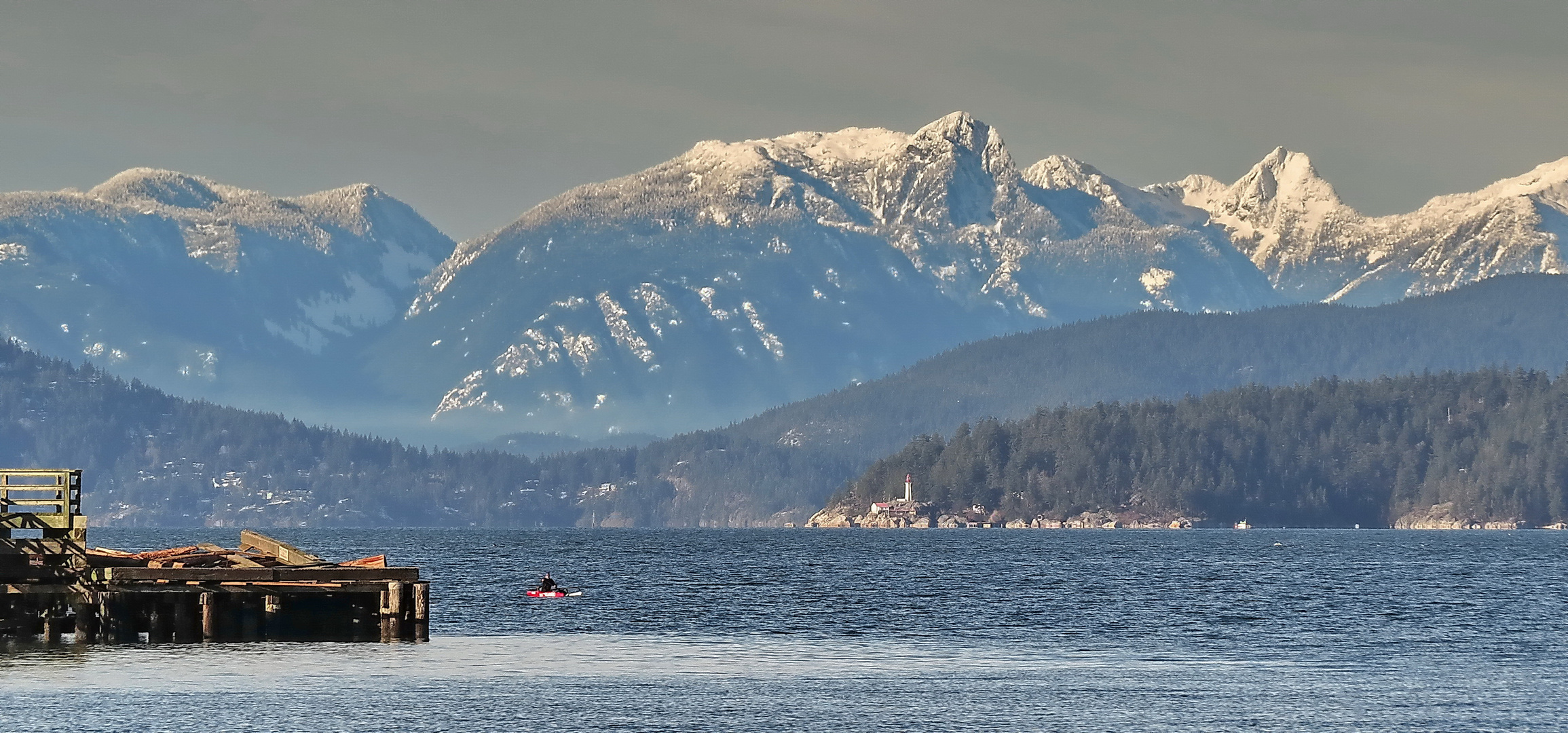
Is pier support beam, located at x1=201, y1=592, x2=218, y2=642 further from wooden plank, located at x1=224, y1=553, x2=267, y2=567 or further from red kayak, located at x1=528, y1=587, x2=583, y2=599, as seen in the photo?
red kayak, located at x1=528, y1=587, x2=583, y2=599

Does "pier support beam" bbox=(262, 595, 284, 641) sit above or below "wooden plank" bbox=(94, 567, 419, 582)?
below

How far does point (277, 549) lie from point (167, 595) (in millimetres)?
10640

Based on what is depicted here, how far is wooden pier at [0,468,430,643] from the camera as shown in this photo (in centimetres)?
8612

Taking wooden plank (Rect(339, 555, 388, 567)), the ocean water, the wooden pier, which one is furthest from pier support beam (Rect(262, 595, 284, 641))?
wooden plank (Rect(339, 555, 388, 567))

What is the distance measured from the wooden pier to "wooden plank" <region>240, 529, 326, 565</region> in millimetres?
3913

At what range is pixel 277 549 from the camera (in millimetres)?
97938

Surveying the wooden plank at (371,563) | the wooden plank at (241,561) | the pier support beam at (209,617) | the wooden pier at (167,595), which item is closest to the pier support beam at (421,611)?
the wooden pier at (167,595)

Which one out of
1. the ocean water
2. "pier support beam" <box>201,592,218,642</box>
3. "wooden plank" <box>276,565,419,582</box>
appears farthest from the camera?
"wooden plank" <box>276,565,419,582</box>

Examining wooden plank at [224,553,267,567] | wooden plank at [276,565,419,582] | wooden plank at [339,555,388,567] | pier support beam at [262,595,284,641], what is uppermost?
wooden plank at [224,553,267,567]

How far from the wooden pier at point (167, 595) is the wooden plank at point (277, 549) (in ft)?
12.8

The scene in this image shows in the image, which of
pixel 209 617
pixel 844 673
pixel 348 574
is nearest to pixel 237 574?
pixel 209 617

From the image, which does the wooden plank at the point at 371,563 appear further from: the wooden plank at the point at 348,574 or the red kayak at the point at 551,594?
the red kayak at the point at 551,594

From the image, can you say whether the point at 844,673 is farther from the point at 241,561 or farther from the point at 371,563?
the point at 241,561

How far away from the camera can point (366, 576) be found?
8894 centimetres
